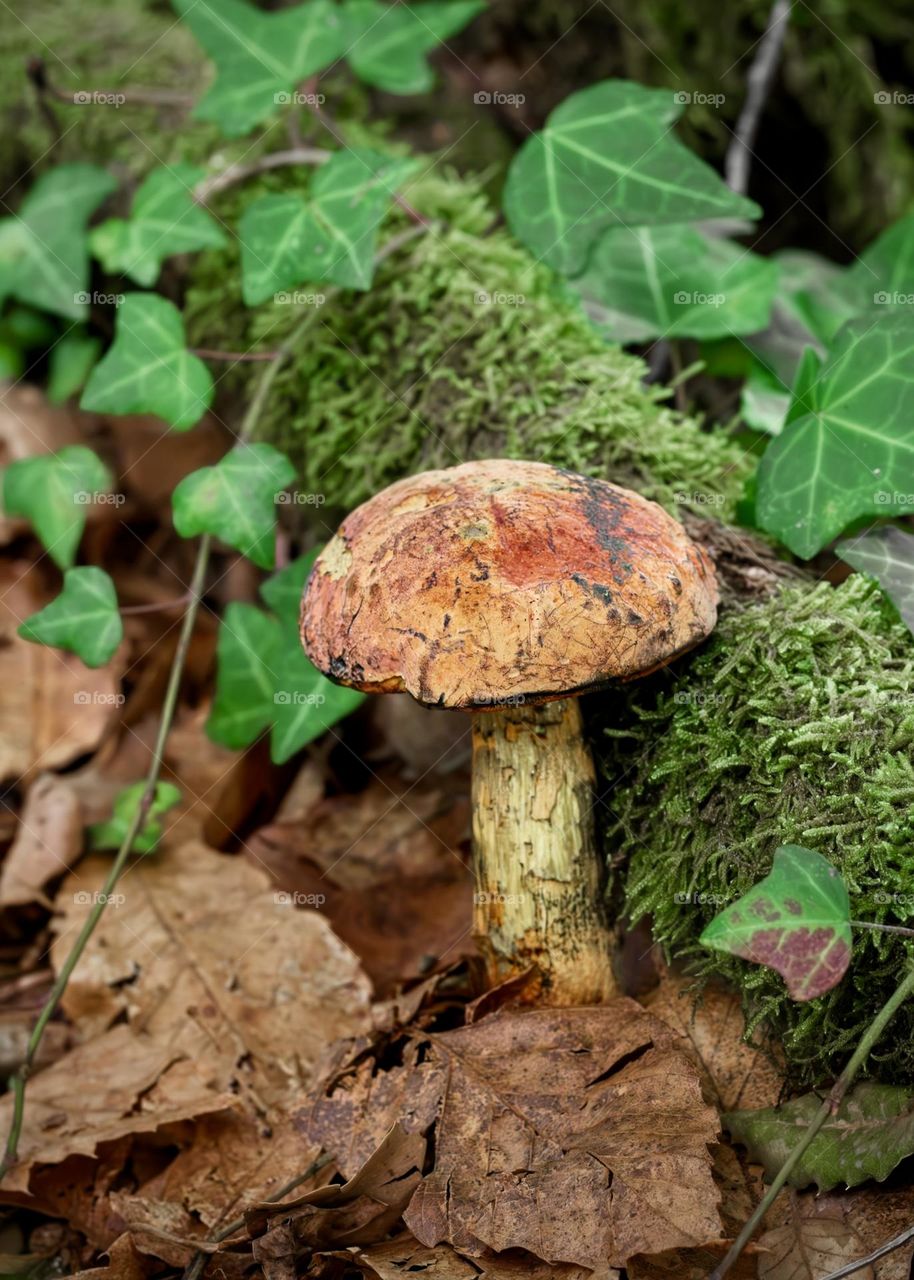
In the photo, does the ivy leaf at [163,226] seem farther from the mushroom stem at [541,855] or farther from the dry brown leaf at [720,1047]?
the dry brown leaf at [720,1047]

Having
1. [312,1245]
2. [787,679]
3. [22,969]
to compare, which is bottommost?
[22,969]

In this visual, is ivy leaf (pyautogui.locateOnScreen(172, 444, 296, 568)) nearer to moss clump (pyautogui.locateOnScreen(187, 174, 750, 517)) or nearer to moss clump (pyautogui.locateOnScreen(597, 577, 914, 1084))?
moss clump (pyautogui.locateOnScreen(187, 174, 750, 517))

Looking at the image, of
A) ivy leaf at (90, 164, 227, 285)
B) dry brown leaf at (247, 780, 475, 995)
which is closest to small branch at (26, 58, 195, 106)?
ivy leaf at (90, 164, 227, 285)

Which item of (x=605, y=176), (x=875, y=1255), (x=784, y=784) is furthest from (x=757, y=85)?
(x=875, y=1255)

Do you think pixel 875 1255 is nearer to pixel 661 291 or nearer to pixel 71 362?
pixel 661 291

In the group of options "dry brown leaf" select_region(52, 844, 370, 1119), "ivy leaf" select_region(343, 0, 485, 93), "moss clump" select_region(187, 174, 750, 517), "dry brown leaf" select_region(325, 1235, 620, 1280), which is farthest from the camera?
"ivy leaf" select_region(343, 0, 485, 93)

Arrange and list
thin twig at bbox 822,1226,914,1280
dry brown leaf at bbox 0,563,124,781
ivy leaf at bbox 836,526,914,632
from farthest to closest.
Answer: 1. dry brown leaf at bbox 0,563,124,781
2. ivy leaf at bbox 836,526,914,632
3. thin twig at bbox 822,1226,914,1280

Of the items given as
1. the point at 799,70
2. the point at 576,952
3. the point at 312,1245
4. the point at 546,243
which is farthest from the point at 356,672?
the point at 799,70

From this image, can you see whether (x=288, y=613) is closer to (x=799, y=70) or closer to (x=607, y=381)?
(x=607, y=381)
